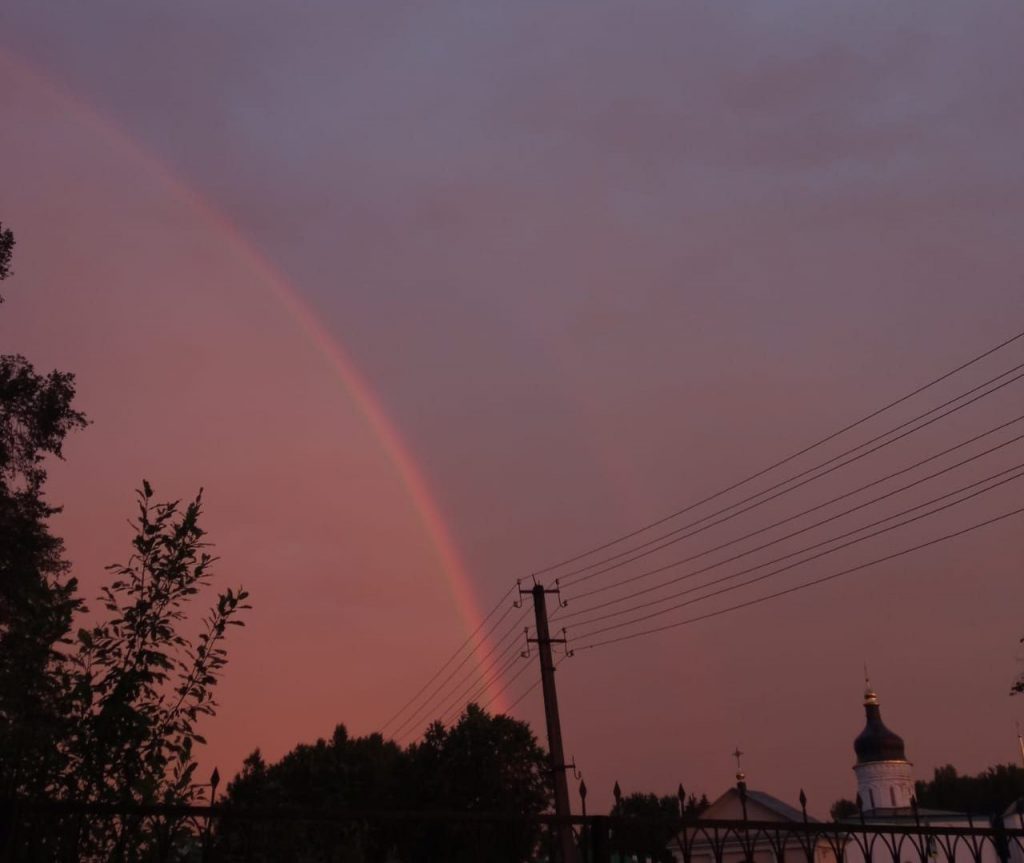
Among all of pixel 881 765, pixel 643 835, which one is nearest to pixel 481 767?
pixel 881 765

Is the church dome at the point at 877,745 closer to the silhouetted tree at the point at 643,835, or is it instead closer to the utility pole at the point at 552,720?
the utility pole at the point at 552,720

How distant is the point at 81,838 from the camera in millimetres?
5652

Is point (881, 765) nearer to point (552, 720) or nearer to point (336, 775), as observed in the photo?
point (336, 775)

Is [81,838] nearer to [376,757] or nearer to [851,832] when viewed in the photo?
[851,832]

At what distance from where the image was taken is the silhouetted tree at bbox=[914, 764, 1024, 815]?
83250mm

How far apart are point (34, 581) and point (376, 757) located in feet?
248

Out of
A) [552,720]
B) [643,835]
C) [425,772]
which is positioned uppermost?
[425,772]

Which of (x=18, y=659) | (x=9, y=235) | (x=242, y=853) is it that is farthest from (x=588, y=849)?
(x=9, y=235)

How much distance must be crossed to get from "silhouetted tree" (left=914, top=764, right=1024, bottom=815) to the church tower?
17.8ft

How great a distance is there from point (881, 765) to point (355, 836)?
7334cm

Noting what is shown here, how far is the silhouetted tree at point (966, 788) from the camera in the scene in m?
83.2

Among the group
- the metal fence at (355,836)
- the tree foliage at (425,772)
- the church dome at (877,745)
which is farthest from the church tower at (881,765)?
the metal fence at (355,836)

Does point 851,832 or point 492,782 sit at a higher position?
point 492,782

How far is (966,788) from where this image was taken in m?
97.5
